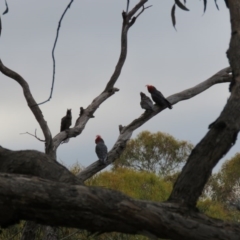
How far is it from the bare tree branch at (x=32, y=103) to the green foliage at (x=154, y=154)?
68.8 feet

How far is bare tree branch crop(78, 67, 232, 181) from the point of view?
7012mm

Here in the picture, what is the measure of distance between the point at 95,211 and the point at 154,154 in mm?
26119

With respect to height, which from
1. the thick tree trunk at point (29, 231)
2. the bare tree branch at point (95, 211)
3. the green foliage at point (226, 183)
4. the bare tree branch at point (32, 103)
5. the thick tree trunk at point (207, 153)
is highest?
the green foliage at point (226, 183)

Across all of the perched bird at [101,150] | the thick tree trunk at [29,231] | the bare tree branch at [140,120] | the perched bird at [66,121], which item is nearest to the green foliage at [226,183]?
the perched bird at [101,150]

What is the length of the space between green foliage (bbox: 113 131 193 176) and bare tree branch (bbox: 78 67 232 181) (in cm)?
2007

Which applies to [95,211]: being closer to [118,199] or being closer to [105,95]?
[118,199]

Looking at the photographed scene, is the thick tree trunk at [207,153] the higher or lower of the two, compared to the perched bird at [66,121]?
lower

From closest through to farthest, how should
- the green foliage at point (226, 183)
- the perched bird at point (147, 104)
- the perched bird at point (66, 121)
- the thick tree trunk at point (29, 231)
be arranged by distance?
the thick tree trunk at point (29, 231)
the perched bird at point (66, 121)
the perched bird at point (147, 104)
the green foliage at point (226, 183)

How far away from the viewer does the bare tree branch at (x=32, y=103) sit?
611 cm

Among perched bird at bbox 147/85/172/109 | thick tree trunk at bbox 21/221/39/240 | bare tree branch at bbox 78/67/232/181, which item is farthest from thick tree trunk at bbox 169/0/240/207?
perched bird at bbox 147/85/172/109

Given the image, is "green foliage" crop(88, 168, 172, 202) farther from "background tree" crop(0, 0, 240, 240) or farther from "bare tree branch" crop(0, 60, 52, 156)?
"background tree" crop(0, 0, 240, 240)

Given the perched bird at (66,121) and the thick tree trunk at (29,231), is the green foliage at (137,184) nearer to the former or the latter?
the perched bird at (66,121)

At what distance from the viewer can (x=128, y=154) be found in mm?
27969

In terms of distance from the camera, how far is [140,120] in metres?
7.13
